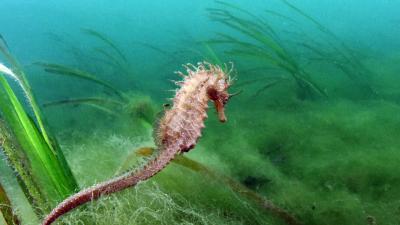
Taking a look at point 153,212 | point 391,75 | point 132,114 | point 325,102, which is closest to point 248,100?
point 325,102

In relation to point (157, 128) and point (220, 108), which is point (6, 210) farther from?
point (220, 108)

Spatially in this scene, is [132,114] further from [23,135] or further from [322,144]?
[23,135]

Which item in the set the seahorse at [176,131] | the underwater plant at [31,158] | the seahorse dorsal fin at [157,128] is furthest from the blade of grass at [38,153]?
the seahorse dorsal fin at [157,128]

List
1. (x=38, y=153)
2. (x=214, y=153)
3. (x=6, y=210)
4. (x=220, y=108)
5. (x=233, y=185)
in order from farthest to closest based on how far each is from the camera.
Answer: (x=214, y=153) → (x=233, y=185) → (x=220, y=108) → (x=38, y=153) → (x=6, y=210)

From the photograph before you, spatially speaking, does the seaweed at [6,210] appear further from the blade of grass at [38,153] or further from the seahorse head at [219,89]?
the seahorse head at [219,89]

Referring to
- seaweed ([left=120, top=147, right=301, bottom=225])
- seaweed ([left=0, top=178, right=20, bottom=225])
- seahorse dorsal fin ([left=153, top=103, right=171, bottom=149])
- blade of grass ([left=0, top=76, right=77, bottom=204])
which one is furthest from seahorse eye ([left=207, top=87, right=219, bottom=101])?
seaweed ([left=0, top=178, right=20, bottom=225])

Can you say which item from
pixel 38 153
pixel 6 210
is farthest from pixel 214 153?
pixel 6 210

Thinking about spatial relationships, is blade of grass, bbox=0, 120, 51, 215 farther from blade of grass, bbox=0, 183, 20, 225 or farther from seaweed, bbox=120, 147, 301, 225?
seaweed, bbox=120, 147, 301, 225

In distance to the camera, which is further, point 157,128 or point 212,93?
point 212,93
